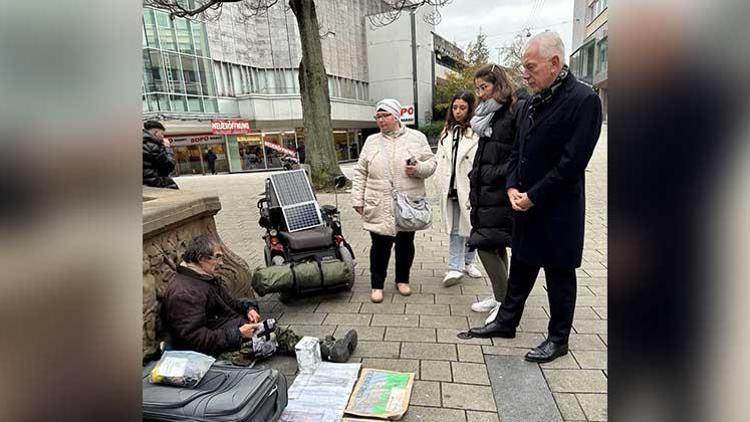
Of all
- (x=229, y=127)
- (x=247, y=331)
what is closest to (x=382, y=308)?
(x=247, y=331)

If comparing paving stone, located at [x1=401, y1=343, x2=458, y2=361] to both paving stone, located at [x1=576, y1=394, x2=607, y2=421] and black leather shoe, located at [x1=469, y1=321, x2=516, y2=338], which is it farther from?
paving stone, located at [x1=576, y1=394, x2=607, y2=421]

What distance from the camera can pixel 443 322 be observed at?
3.17 meters

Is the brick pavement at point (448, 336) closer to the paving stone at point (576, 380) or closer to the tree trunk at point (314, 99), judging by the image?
the paving stone at point (576, 380)

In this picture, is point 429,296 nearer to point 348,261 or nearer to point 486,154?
point 348,261

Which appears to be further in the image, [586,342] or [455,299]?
[455,299]

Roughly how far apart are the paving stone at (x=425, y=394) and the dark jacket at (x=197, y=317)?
1129 millimetres

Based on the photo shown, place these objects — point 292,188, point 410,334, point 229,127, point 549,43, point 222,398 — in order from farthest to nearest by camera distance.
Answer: point 229,127 < point 292,188 < point 410,334 < point 549,43 < point 222,398

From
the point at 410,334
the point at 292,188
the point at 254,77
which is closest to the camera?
the point at 410,334

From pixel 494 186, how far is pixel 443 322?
3.68 ft

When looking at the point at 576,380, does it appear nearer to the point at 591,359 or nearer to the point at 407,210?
the point at 591,359

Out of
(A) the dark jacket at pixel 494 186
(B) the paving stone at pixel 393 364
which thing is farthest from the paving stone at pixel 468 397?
(A) the dark jacket at pixel 494 186
